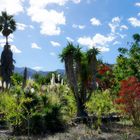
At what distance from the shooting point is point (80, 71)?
75.5 feet

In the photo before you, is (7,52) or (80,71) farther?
(7,52)

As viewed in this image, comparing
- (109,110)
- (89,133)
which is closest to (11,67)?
(109,110)

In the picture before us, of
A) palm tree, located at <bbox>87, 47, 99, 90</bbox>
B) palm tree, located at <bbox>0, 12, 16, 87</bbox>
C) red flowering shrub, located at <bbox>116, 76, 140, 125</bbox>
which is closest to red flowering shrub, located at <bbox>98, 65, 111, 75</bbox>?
palm tree, located at <bbox>87, 47, 99, 90</bbox>

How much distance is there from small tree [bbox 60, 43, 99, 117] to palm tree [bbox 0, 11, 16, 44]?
35.9 meters

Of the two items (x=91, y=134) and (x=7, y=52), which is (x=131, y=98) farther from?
(x=7, y=52)

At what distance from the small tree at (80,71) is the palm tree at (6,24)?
35903mm

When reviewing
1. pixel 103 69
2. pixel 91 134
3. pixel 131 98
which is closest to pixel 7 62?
pixel 103 69

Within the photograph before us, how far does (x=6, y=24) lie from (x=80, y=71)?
36767 millimetres

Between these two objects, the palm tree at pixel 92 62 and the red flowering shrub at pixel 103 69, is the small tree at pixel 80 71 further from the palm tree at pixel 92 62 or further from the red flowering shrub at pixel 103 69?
the red flowering shrub at pixel 103 69

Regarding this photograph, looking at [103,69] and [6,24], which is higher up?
[6,24]

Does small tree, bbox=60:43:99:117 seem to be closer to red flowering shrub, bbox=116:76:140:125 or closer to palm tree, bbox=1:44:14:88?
red flowering shrub, bbox=116:76:140:125

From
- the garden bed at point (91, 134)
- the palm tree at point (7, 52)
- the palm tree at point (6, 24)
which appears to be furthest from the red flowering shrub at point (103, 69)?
the palm tree at point (6, 24)

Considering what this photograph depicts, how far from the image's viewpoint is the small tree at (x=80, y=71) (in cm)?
2206

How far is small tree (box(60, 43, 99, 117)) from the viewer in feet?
72.4
